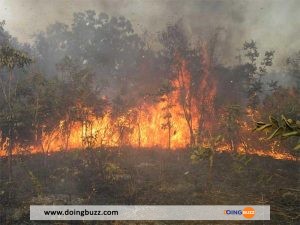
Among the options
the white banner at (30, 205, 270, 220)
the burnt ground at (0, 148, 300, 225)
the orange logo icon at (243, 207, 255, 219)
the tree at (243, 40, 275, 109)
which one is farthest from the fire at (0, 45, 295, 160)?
the orange logo icon at (243, 207, 255, 219)

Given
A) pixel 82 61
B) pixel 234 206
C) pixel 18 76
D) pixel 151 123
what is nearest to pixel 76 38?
pixel 82 61

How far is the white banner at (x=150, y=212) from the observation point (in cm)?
1393

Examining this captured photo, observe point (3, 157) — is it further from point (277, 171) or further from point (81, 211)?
A: point (277, 171)

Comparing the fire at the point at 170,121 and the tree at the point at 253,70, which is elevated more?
the tree at the point at 253,70

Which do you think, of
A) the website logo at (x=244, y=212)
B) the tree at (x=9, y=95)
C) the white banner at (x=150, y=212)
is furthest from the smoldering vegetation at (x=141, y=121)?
the website logo at (x=244, y=212)

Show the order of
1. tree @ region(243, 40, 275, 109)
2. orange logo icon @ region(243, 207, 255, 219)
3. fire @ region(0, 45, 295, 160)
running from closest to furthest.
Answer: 1. orange logo icon @ region(243, 207, 255, 219)
2. fire @ region(0, 45, 295, 160)
3. tree @ region(243, 40, 275, 109)

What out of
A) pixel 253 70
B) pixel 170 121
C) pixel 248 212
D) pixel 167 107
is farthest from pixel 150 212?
pixel 253 70

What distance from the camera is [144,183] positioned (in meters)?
18.8

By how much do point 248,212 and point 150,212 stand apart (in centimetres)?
442

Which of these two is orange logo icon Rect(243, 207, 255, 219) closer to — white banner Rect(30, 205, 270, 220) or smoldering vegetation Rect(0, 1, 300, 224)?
white banner Rect(30, 205, 270, 220)

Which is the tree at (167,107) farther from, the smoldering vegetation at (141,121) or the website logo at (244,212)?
the website logo at (244,212)

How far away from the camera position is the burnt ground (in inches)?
616

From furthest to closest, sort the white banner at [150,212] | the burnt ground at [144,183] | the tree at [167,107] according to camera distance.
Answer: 1. the tree at [167,107]
2. the burnt ground at [144,183]
3. the white banner at [150,212]

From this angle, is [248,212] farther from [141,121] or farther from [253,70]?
[253,70]
